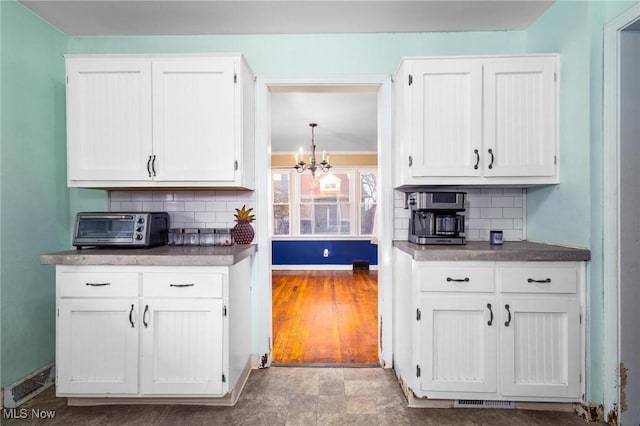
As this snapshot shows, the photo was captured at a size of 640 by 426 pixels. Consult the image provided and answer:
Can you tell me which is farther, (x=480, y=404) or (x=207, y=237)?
(x=207, y=237)

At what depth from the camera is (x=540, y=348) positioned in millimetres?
1911

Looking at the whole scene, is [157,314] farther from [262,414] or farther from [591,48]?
[591,48]

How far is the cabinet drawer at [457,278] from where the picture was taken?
1.92m

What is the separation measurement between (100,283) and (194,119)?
1088 millimetres

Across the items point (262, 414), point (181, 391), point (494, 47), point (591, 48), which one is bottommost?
point (262, 414)

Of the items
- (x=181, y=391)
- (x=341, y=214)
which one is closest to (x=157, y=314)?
(x=181, y=391)

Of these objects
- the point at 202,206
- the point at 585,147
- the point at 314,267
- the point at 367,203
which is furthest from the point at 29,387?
the point at 367,203

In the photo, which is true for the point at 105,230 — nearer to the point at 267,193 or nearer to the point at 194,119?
the point at 194,119

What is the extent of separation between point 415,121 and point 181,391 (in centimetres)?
208

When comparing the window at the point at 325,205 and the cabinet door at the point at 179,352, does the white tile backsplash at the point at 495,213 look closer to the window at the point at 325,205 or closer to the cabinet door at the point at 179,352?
the cabinet door at the point at 179,352

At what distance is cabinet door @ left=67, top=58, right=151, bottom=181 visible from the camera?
215cm

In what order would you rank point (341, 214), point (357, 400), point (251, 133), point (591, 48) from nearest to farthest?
point (591, 48)
point (357, 400)
point (251, 133)
point (341, 214)

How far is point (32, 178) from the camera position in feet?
7.21

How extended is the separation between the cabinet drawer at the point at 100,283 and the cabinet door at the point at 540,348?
2.05 metres
